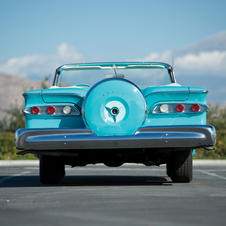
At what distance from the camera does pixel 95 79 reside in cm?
843

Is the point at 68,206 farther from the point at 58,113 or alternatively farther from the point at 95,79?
the point at 95,79

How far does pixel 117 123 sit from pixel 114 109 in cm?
20

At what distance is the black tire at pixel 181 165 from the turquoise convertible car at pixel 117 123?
2 centimetres

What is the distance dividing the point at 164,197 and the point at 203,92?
1715 millimetres

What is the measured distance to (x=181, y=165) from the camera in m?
7.52

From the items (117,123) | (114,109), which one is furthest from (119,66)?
(117,123)

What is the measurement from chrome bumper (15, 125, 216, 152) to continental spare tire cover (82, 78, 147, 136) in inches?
4.2

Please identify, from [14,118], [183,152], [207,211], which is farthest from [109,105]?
[14,118]

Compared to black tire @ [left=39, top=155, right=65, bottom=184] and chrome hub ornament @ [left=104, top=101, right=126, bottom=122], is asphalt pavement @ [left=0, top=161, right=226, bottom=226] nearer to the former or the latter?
black tire @ [left=39, top=155, right=65, bottom=184]

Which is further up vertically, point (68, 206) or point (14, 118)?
point (68, 206)

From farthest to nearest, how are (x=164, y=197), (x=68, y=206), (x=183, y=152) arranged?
1. (x=183, y=152)
2. (x=164, y=197)
3. (x=68, y=206)

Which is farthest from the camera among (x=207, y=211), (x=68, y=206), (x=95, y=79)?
(x=95, y=79)

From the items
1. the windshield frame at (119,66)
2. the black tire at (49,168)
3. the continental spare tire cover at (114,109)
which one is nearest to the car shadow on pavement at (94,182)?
the black tire at (49,168)

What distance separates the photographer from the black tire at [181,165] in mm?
7441
